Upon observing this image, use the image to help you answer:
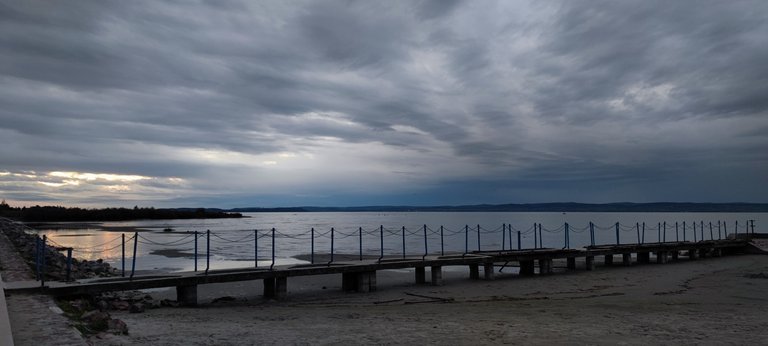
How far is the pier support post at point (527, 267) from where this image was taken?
24000 mm

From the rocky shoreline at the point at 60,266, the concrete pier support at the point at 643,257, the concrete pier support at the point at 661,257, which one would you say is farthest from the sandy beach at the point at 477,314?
the concrete pier support at the point at 643,257

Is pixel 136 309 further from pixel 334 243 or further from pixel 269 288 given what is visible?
pixel 334 243

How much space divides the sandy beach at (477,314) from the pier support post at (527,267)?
155 cm

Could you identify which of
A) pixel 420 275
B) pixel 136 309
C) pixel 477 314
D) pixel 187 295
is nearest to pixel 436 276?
pixel 420 275

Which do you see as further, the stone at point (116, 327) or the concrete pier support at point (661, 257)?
the concrete pier support at point (661, 257)

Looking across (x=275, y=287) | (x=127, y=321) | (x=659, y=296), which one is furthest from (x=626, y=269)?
(x=127, y=321)

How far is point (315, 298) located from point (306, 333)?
22.7 ft

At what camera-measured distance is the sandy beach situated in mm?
9664

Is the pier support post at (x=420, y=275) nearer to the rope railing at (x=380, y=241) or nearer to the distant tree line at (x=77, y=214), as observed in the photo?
the rope railing at (x=380, y=241)

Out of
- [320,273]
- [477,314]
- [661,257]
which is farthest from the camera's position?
[661,257]

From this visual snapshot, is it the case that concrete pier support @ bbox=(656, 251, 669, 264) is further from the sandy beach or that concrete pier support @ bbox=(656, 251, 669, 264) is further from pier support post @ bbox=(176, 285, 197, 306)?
pier support post @ bbox=(176, 285, 197, 306)

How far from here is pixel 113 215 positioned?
115m

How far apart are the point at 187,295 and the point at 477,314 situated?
8136mm

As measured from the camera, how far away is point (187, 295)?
14828 millimetres
